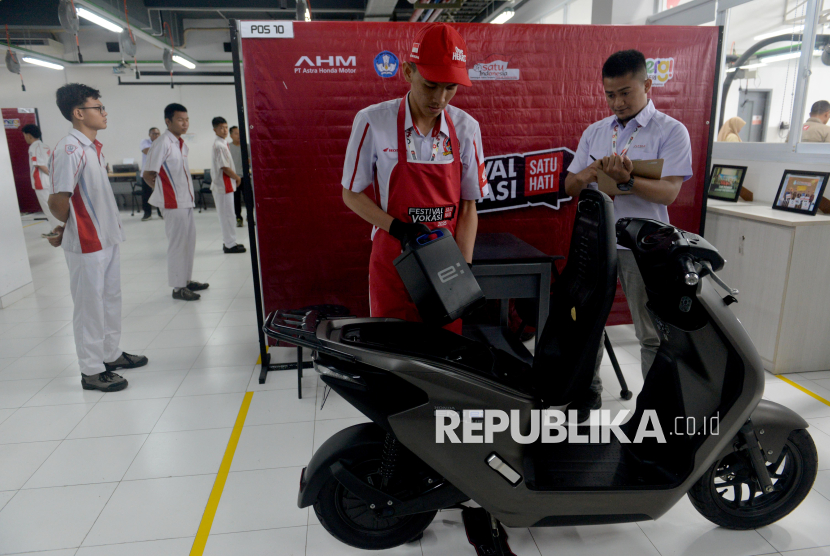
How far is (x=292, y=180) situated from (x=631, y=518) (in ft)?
8.08

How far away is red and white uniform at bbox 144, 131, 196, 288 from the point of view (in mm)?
4980

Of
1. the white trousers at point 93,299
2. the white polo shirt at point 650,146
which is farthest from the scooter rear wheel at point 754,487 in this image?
the white trousers at point 93,299

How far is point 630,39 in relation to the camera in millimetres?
3305

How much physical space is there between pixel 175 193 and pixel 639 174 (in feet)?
13.7

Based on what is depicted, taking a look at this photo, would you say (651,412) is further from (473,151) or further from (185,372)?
(185,372)

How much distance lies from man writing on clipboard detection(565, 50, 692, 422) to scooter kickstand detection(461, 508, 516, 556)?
803mm

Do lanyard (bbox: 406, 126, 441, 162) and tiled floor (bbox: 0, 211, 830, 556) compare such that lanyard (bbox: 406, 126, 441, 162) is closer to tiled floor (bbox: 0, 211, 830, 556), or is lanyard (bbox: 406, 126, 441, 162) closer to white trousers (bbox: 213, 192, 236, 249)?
tiled floor (bbox: 0, 211, 830, 556)

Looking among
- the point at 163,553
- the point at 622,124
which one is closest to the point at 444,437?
the point at 163,553

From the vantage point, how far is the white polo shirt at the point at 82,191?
115 inches

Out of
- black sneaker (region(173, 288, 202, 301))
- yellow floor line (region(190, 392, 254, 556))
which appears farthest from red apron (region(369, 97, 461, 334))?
black sneaker (region(173, 288, 202, 301))

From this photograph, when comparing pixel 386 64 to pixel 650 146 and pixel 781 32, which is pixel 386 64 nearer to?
pixel 650 146

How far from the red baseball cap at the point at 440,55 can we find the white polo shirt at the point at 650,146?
1027 millimetres

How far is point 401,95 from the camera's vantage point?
319 cm

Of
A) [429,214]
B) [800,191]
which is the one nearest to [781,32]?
[800,191]
